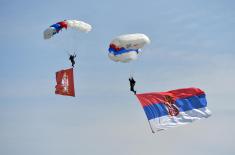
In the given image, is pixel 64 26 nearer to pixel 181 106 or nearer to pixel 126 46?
pixel 126 46

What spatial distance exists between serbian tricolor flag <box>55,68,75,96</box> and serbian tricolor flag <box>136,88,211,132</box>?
6.35 meters

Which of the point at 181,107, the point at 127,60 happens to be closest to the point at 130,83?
the point at 127,60

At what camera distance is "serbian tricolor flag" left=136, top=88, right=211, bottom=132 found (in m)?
36.2

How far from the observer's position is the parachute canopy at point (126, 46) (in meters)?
39.8

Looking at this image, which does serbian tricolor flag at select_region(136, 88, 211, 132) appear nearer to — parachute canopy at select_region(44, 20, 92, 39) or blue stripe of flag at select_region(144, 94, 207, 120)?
blue stripe of flag at select_region(144, 94, 207, 120)

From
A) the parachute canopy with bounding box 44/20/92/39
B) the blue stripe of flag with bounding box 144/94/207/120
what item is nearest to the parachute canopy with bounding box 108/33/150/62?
the parachute canopy with bounding box 44/20/92/39

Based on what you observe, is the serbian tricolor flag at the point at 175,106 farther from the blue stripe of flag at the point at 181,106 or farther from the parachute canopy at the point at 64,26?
the parachute canopy at the point at 64,26

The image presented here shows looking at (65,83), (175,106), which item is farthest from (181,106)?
(65,83)

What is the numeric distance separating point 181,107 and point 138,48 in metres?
5.76

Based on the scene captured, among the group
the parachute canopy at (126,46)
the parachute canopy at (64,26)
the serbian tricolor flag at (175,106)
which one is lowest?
the serbian tricolor flag at (175,106)

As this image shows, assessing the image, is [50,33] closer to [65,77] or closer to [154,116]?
[65,77]

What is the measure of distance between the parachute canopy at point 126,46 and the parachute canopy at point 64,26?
3.17 m

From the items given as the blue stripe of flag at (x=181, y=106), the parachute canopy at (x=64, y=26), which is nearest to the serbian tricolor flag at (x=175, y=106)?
the blue stripe of flag at (x=181, y=106)

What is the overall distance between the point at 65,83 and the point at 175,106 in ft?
28.9
